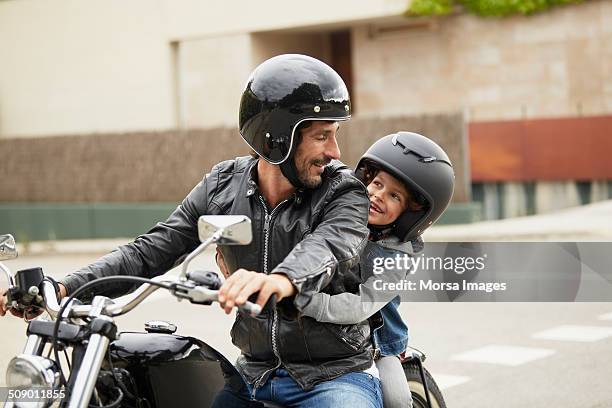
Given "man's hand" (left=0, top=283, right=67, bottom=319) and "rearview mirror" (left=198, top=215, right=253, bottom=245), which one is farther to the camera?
"man's hand" (left=0, top=283, right=67, bottom=319)

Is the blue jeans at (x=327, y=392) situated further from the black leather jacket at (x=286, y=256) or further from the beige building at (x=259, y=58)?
the beige building at (x=259, y=58)

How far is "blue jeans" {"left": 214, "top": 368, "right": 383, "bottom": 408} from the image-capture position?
10.2 feet

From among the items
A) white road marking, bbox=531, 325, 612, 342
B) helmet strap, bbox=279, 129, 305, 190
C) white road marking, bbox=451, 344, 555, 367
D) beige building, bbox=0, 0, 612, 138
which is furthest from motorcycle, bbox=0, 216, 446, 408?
beige building, bbox=0, 0, 612, 138

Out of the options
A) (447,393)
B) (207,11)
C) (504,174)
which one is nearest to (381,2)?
(207,11)

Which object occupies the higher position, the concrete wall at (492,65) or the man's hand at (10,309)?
the concrete wall at (492,65)

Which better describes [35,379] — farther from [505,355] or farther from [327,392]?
[505,355]

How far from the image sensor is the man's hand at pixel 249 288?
8.06 feet

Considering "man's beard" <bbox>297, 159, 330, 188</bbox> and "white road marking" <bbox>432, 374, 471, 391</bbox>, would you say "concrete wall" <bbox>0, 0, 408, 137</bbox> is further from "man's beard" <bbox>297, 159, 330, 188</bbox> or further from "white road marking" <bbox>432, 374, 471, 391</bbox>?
"man's beard" <bbox>297, 159, 330, 188</bbox>

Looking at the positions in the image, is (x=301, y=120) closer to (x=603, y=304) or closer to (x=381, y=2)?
(x=603, y=304)

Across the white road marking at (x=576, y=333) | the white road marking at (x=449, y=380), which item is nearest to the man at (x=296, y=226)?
the white road marking at (x=449, y=380)

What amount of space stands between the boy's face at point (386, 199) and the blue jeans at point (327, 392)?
2.61ft

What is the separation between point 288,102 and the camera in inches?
121

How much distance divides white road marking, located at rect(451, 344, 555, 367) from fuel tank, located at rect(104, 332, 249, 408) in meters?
5.01

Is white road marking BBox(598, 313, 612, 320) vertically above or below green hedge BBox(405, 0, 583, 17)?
below
